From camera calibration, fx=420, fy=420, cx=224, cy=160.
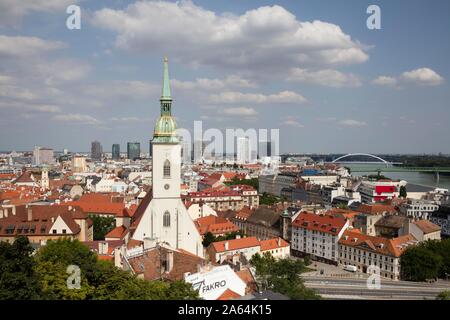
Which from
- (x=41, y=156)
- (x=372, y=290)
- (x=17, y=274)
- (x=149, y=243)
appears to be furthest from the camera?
(x=41, y=156)

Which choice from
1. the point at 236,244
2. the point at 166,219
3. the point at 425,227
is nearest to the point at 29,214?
the point at 166,219

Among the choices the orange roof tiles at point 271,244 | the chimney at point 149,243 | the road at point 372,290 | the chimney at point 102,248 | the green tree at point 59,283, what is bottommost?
the road at point 372,290

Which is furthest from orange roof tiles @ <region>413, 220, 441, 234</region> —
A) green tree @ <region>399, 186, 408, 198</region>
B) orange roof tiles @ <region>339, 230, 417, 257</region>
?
green tree @ <region>399, 186, 408, 198</region>

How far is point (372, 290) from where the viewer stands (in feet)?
58.6

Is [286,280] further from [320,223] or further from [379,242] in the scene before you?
[320,223]

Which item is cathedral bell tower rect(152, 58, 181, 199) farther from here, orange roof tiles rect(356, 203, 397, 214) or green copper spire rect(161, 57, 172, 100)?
orange roof tiles rect(356, 203, 397, 214)

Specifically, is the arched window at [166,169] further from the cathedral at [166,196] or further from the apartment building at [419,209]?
the apartment building at [419,209]

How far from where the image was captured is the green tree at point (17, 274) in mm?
6664

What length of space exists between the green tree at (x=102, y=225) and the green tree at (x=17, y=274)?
54.3 feet

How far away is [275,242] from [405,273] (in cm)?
685

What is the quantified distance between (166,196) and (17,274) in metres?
10.0

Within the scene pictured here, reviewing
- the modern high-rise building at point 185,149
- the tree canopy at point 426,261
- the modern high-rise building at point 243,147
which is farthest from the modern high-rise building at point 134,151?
the tree canopy at point 426,261

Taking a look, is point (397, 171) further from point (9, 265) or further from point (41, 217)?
point (9, 265)

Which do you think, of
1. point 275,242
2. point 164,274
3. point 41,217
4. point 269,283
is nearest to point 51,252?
point 164,274
